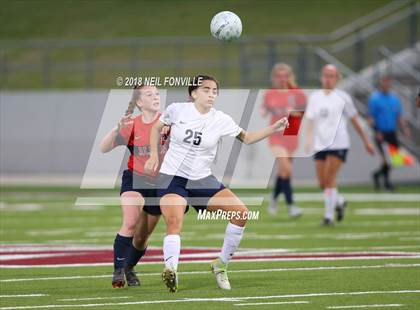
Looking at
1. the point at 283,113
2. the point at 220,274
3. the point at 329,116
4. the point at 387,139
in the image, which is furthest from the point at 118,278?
the point at 387,139

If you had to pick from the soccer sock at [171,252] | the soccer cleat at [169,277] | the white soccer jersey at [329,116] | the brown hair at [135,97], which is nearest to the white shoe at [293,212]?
the white soccer jersey at [329,116]

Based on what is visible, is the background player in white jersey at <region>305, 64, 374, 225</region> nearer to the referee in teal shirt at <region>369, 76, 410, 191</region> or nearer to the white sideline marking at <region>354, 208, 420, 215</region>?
the white sideline marking at <region>354, 208, 420, 215</region>

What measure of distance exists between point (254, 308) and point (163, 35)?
117 ft

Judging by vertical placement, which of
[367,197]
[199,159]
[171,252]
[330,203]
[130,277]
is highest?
[367,197]

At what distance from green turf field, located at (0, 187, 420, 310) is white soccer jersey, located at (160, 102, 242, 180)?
3.84 feet

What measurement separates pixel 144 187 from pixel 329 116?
8.11m

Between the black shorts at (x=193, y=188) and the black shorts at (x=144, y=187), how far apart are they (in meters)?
0.14

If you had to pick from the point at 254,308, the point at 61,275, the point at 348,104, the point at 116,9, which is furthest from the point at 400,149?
the point at 116,9

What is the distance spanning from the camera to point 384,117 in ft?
89.1

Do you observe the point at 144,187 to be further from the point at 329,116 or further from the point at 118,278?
the point at 329,116

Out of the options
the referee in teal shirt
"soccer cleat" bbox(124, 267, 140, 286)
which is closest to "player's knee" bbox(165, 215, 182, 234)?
"soccer cleat" bbox(124, 267, 140, 286)

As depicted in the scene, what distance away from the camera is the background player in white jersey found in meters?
19.3

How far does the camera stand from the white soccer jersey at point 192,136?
1211 cm

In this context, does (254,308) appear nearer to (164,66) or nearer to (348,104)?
(348,104)
